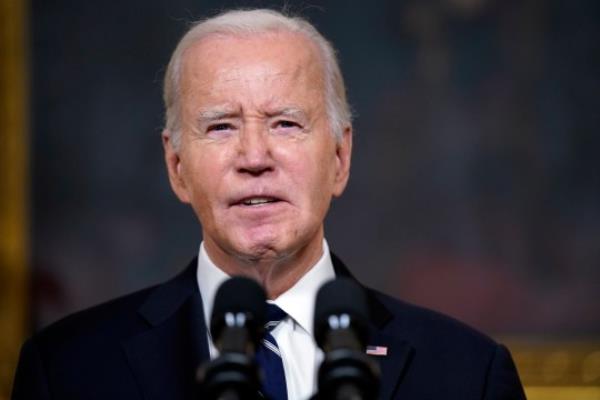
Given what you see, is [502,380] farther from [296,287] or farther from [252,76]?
[252,76]

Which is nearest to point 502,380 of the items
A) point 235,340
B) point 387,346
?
point 387,346

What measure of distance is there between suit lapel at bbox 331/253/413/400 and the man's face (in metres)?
0.20

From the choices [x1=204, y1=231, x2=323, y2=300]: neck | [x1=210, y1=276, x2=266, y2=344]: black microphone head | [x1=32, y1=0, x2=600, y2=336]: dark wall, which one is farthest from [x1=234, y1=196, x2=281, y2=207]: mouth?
[x1=32, y1=0, x2=600, y2=336]: dark wall

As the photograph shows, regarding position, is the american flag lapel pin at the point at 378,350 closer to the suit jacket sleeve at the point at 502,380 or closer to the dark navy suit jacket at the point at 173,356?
the dark navy suit jacket at the point at 173,356

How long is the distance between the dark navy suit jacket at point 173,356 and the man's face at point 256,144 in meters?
0.19

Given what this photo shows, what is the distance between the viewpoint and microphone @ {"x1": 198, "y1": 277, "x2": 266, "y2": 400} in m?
1.81

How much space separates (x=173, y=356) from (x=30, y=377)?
309 millimetres

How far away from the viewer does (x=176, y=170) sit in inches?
113

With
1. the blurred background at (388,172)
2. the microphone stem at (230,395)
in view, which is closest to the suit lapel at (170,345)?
the microphone stem at (230,395)

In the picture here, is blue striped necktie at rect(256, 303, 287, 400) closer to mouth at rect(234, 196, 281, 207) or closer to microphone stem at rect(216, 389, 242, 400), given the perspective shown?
mouth at rect(234, 196, 281, 207)

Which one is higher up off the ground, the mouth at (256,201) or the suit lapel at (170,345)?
the mouth at (256,201)

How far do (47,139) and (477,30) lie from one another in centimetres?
193

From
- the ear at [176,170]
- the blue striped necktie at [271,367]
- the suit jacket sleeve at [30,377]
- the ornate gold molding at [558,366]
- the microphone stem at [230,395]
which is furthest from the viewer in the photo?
the ornate gold molding at [558,366]

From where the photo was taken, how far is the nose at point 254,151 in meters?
2.63
